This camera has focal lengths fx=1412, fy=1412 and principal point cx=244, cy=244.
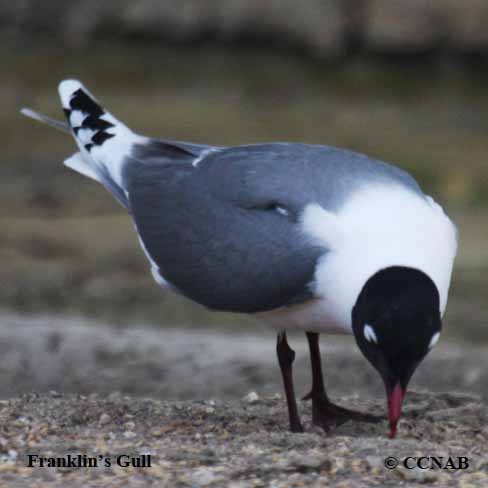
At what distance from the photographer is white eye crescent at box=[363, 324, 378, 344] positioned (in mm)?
4523

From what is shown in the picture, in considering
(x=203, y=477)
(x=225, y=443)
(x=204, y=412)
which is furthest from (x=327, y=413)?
(x=203, y=477)

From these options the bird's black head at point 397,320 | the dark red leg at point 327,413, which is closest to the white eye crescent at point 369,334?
the bird's black head at point 397,320

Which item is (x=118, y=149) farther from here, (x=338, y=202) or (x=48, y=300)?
(x=48, y=300)

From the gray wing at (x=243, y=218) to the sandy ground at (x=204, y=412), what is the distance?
20.3 inches

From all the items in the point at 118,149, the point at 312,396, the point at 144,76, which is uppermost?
the point at 144,76

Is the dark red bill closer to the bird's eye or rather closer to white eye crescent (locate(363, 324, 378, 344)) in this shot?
white eye crescent (locate(363, 324, 378, 344))

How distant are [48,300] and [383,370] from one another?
16.4ft

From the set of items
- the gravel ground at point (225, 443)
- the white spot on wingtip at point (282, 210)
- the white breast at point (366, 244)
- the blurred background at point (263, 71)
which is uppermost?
the blurred background at point (263, 71)

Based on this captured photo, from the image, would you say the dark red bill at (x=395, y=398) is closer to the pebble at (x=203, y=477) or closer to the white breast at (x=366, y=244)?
the white breast at (x=366, y=244)

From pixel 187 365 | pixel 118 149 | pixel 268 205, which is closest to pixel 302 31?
pixel 187 365

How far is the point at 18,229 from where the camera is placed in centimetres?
1102

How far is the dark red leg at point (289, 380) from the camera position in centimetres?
533

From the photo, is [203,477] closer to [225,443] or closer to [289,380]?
[225,443]

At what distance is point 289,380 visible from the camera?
5.44 m
